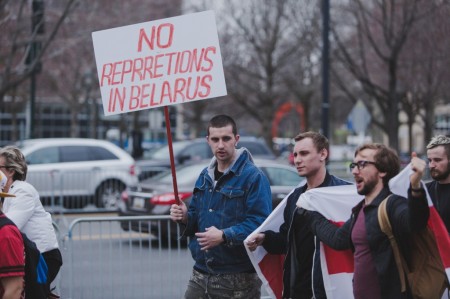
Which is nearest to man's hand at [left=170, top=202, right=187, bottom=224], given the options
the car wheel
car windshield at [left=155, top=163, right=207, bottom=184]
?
car windshield at [left=155, top=163, right=207, bottom=184]

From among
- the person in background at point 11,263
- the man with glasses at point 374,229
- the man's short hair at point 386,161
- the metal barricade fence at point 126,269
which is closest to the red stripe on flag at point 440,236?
the man with glasses at point 374,229

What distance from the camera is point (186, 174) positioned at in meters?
13.8

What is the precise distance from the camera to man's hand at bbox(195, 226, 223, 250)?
205 inches

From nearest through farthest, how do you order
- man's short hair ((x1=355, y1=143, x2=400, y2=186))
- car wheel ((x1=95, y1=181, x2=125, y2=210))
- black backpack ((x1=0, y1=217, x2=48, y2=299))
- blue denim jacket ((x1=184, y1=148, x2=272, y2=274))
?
man's short hair ((x1=355, y1=143, x2=400, y2=186))
black backpack ((x1=0, y1=217, x2=48, y2=299))
blue denim jacket ((x1=184, y1=148, x2=272, y2=274))
car wheel ((x1=95, y1=181, x2=125, y2=210))

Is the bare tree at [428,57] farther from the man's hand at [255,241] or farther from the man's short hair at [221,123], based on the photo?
the man's hand at [255,241]

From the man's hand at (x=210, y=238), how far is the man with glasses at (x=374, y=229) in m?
0.77

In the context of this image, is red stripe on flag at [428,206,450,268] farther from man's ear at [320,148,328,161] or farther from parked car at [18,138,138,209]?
parked car at [18,138,138,209]

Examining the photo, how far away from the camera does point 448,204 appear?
579cm

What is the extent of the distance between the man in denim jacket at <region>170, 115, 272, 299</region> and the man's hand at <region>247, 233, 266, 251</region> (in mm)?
122

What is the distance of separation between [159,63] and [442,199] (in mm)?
2187

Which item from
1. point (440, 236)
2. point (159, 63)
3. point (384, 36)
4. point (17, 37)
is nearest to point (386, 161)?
point (440, 236)

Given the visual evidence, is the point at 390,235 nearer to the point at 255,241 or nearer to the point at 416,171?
the point at 416,171

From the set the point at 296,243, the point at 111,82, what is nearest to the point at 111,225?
the point at 111,82

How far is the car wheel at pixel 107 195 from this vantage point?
18297 mm
